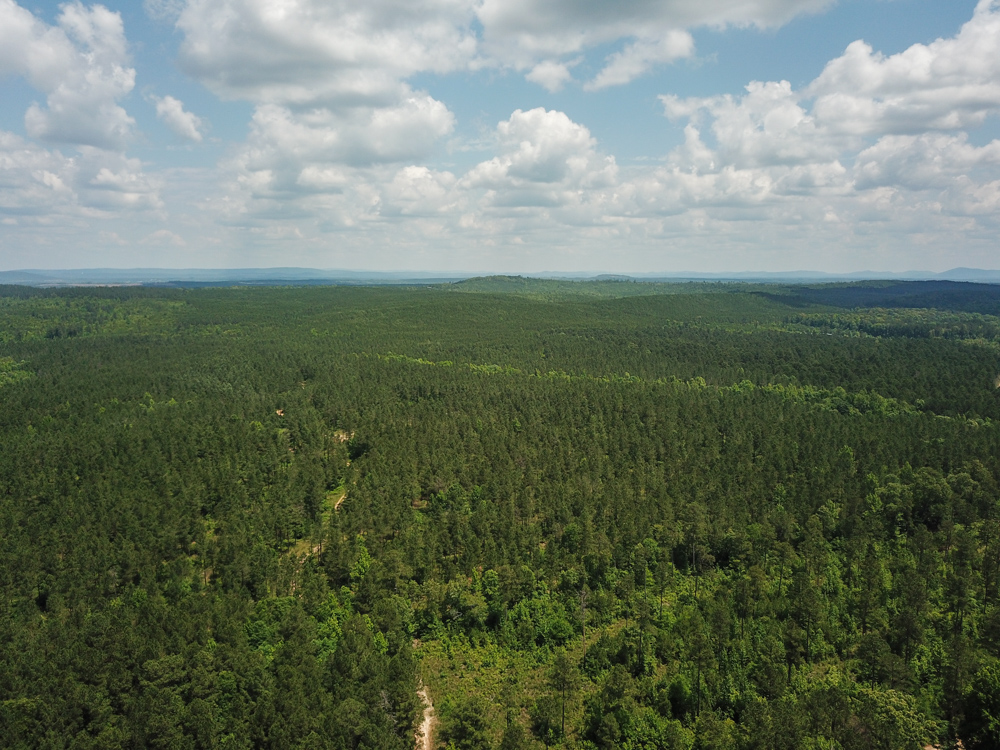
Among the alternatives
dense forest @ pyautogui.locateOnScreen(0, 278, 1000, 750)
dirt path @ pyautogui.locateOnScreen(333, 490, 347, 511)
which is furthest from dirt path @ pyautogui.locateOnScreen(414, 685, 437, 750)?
dirt path @ pyautogui.locateOnScreen(333, 490, 347, 511)

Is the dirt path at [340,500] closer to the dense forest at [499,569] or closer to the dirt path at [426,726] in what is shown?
the dense forest at [499,569]

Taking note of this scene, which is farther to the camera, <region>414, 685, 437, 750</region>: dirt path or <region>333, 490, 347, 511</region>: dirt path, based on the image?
<region>333, 490, 347, 511</region>: dirt path

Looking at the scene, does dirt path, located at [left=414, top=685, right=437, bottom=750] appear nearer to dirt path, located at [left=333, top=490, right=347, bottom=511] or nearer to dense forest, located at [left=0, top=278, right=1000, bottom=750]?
dense forest, located at [left=0, top=278, right=1000, bottom=750]

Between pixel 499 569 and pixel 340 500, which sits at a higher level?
pixel 499 569

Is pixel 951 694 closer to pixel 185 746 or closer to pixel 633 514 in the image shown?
pixel 633 514

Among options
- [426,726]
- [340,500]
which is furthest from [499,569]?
[340,500]

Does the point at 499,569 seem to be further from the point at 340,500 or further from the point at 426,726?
the point at 340,500
